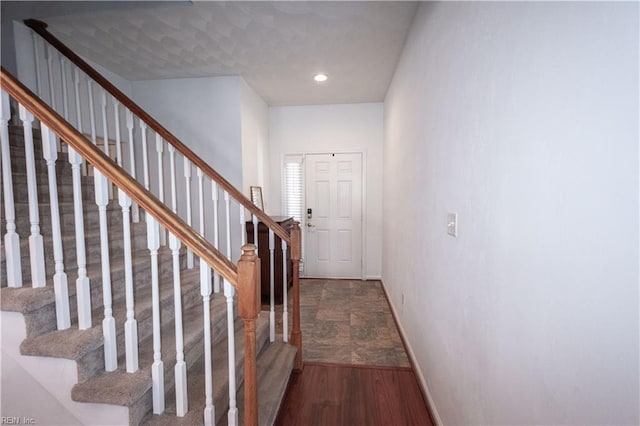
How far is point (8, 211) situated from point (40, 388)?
2.52 ft

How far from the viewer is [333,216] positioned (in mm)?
4207

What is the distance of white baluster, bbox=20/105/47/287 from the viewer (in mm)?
1175

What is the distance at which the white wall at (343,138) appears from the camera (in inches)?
157

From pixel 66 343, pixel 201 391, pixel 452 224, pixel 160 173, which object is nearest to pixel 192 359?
pixel 201 391

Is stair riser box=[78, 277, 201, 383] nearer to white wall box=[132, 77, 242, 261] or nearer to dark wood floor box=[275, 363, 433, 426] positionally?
dark wood floor box=[275, 363, 433, 426]

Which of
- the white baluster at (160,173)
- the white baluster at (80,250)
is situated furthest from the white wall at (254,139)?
the white baluster at (80,250)

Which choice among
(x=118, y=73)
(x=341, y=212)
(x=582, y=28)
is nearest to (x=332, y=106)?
(x=341, y=212)

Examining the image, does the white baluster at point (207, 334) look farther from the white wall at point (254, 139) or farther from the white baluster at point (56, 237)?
the white wall at point (254, 139)

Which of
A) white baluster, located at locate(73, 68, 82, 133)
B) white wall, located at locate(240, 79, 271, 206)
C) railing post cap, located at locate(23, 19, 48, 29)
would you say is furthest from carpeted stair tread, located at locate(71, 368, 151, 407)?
railing post cap, located at locate(23, 19, 48, 29)

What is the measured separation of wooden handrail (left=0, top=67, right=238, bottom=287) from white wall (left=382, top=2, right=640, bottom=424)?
97cm

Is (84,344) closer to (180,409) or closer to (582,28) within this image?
(180,409)

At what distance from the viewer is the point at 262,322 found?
6.87 feet

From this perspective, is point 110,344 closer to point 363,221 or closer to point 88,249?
point 88,249

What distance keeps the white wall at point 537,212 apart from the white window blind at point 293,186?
110 inches
